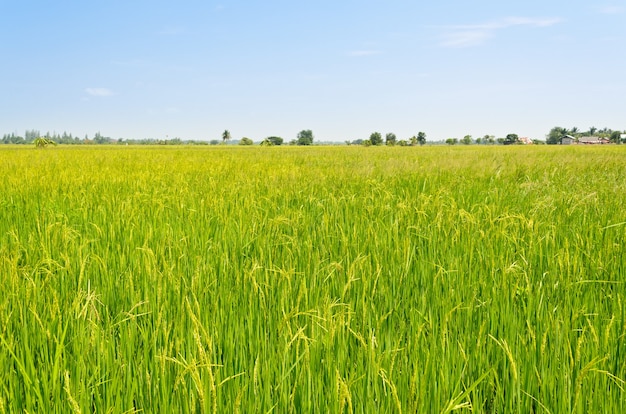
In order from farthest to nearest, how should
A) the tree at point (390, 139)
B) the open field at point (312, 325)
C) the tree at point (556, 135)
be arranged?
1. the tree at point (556, 135)
2. the tree at point (390, 139)
3. the open field at point (312, 325)

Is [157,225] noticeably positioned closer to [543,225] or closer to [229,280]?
[229,280]

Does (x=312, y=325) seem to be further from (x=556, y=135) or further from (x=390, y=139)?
(x=556, y=135)

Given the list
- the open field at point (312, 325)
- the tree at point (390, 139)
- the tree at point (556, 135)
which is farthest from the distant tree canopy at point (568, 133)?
the open field at point (312, 325)

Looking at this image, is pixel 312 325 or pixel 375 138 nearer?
pixel 312 325

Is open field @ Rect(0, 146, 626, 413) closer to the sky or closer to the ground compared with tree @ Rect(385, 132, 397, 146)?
closer to the ground

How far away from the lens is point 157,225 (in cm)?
396

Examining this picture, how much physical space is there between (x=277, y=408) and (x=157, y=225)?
2.99m

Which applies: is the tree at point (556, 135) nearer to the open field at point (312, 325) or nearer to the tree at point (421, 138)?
the tree at point (421, 138)

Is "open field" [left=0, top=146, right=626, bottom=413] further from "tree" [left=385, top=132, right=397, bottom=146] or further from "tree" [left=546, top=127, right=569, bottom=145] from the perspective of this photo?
"tree" [left=546, top=127, right=569, bottom=145]

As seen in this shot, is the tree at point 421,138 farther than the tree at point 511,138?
Yes

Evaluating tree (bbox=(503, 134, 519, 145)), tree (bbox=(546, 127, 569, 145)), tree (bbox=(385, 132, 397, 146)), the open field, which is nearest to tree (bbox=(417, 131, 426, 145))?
tree (bbox=(385, 132, 397, 146))

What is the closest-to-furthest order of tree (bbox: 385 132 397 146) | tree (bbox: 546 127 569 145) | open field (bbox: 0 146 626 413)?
open field (bbox: 0 146 626 413), tree (bbox: 385 132 397 146), tree (bbox: 546 127 569 145)

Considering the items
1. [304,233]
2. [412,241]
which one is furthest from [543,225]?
[304,233]

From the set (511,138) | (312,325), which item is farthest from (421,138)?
(312,325)
